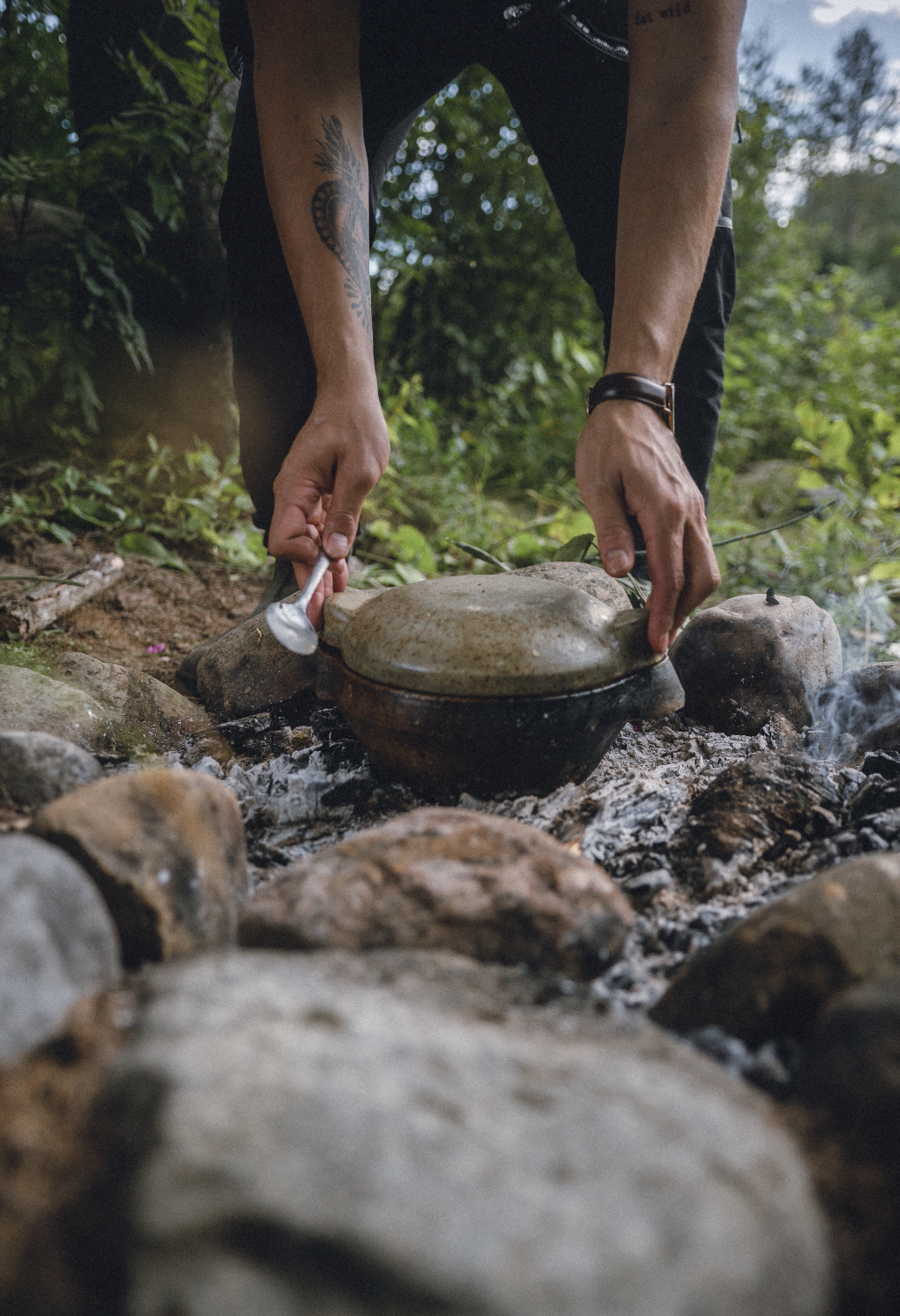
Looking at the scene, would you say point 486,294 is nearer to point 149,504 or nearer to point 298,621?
point 149,504

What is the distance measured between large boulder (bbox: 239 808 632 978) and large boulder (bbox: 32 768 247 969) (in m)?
0.09

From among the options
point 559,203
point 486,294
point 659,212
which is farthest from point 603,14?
point 486,294

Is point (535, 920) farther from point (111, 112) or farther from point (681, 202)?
point (111, 112)

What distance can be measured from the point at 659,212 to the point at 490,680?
1.24 meters

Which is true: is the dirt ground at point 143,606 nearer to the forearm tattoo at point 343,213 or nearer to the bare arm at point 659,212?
the forearm tattoo at point 343,213

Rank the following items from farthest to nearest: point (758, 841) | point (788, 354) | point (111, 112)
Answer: point (788, 354)
point (111, 112)
point (758, 841)

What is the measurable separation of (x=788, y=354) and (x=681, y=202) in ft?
19.5

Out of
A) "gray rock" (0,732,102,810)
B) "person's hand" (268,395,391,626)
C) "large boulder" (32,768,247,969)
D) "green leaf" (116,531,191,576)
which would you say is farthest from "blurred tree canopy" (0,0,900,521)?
"large boulder" (32,768,247,969)

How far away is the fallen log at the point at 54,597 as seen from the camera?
241 cm

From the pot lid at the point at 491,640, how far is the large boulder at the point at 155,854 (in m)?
0.47

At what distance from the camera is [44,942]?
854 millimetres

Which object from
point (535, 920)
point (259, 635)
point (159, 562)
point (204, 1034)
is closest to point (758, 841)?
point (535, 920)

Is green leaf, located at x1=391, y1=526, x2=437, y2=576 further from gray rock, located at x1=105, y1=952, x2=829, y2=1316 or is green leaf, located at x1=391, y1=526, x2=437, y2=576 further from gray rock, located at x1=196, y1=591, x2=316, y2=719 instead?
gray rock, located at x1=105, y1=952, x2=829, y2=1316

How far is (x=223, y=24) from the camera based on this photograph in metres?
2.37
